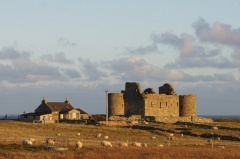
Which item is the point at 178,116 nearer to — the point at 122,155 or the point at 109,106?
the point at 109,106

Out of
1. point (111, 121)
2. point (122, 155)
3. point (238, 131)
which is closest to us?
point (122, 155)

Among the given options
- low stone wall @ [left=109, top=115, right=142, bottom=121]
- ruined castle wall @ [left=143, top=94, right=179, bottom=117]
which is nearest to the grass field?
low stone wall @ [left=109, top=115, right=142, bottom=121]

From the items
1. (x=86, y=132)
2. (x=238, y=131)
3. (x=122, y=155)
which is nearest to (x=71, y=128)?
(x=86, y=132)

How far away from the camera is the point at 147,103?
94.8 m

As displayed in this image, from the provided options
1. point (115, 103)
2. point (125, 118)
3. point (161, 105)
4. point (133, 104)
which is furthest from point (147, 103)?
point (125, 118)

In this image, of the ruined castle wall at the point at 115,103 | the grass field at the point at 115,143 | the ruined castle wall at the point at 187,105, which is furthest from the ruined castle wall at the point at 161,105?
the grass field at the point at 115,143

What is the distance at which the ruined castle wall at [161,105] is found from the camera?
95.1 meters

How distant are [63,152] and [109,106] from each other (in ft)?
174

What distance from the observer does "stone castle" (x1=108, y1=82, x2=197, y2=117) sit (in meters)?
94.5

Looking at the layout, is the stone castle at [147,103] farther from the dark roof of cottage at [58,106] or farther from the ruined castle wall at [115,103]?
the dark roof of cottage at [58,106]

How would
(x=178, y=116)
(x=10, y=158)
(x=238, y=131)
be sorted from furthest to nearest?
(x=178, y=116)
(x=238, y=131)
(x=10, y=158)

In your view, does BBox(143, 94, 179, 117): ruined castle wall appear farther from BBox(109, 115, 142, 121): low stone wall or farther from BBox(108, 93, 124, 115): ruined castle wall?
BBox(109, 115, 142, 121): low stone wall

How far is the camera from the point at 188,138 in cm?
6762

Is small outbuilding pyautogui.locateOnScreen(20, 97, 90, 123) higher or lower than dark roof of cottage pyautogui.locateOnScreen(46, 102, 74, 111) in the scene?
lower
